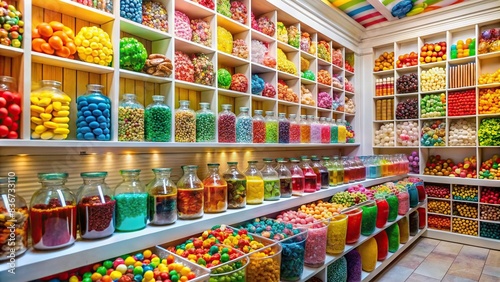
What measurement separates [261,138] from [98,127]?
1523 mm

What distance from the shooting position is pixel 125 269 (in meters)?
1.59

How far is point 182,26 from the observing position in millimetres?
2463

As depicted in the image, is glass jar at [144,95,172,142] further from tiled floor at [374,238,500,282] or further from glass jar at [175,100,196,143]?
tiled floor at [374,238,500,282]

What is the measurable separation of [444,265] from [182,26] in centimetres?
367

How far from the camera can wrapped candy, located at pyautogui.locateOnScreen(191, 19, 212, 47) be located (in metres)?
2.58

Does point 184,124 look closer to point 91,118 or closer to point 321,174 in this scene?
point 91,118

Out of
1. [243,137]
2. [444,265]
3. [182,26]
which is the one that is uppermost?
[182,26]

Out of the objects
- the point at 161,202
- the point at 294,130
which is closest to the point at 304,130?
the point at 294,130

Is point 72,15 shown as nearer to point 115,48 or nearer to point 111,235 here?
point 115,48

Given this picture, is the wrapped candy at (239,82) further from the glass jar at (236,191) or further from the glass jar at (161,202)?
the glass jar at (161,202)

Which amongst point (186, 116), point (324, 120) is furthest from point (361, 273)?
point (186, 116)

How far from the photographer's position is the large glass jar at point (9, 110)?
149cm

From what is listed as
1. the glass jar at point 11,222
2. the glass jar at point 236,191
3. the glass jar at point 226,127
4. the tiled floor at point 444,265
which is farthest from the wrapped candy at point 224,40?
the tiled floor at point 444,265

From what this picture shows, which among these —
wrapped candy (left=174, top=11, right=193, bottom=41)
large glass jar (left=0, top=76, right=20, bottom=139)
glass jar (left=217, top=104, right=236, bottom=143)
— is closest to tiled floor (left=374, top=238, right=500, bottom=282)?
glass jar (left=217, top=104, right=236, bottom=143)
